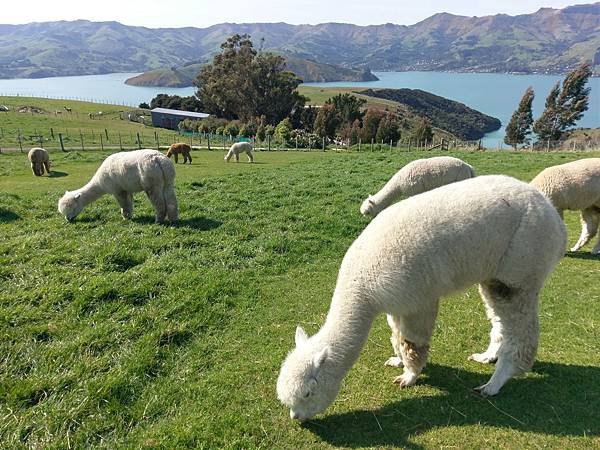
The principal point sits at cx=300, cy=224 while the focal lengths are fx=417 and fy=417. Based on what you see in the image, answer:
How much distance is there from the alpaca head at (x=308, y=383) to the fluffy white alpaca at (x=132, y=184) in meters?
7.64

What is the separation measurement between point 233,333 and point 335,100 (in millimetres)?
74457

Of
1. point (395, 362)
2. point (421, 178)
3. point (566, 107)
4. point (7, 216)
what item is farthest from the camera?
point (566, 107)

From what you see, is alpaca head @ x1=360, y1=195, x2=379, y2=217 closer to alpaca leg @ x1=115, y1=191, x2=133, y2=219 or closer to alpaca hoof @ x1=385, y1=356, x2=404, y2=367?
alpaca hoof @ x1=385, y1=356, x2=404, y2=367

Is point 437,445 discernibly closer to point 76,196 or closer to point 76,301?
point 76,301

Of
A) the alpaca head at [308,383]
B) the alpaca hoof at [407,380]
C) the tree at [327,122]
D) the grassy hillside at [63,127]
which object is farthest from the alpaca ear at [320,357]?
the tree at [327,122]

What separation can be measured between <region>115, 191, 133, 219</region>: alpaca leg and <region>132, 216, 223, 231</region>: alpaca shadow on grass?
0.20 m

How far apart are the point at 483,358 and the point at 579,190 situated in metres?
5.48

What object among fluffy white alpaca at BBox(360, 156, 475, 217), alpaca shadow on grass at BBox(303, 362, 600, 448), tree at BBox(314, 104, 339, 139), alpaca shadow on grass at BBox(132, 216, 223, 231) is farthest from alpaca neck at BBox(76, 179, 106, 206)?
tree at BBox(314, 104, 339, 139)

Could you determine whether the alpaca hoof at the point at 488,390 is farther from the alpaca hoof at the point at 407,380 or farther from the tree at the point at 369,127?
the tree at the point at 369,127

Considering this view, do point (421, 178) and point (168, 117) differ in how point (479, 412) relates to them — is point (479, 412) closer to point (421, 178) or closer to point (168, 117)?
point (421, 178)

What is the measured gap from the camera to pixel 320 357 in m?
4.10

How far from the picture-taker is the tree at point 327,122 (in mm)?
67562

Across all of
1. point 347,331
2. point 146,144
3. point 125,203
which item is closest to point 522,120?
point 146,144

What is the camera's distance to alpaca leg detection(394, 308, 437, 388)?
4.52 metres
